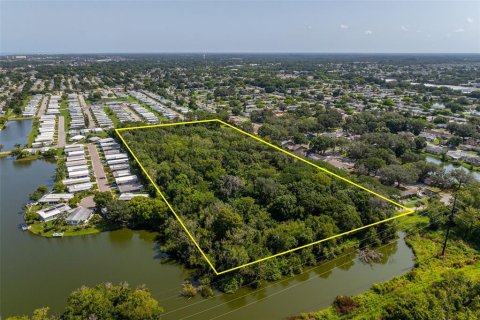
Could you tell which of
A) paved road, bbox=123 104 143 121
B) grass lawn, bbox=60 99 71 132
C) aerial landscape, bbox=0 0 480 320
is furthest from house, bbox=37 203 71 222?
paved road, bbox=123 104 143 121

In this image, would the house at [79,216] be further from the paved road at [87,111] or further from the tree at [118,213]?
the paved road at [87,111]

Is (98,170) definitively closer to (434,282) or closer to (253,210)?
(253,210)

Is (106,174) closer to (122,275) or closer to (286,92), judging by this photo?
(122,275)

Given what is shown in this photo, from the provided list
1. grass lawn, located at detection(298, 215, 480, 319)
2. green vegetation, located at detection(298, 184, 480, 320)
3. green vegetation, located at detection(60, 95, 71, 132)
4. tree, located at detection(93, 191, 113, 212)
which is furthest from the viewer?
green vegetation, located at detection(60, 95, 71, 132)

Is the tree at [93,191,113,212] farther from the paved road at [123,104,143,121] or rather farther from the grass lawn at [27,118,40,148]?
the paved road at [123,104,143,121]

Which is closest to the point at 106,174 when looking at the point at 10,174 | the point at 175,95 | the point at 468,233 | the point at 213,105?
the point at 10,174

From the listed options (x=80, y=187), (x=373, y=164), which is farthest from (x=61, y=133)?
(x=373, y=164)

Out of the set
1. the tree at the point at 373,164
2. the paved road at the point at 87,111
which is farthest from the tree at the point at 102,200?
the paved road at the point at 87,111

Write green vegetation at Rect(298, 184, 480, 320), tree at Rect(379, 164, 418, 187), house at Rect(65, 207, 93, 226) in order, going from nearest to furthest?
green vegetation at Rect(298, 184, 480, 320) → house at Rect(65, 207, 93, 226) → tree at Rect(379, 164, 418, 187)
